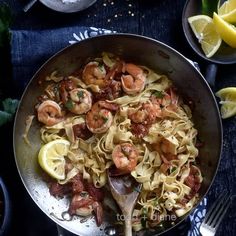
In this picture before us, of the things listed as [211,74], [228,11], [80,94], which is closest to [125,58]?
[80,94]

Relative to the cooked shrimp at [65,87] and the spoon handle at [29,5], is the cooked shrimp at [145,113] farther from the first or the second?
the spoon handle at [29,5]

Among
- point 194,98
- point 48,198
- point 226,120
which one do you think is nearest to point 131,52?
point 194,98

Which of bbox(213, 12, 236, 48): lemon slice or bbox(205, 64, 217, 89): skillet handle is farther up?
bbox(213, 12, 236, 48): lemon slice

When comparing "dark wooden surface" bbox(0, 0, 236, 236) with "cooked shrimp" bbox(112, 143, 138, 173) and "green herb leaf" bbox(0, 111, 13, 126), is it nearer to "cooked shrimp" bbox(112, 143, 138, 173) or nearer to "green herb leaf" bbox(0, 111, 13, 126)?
"green herb leaf" bbox(0, 111, 13, 126)

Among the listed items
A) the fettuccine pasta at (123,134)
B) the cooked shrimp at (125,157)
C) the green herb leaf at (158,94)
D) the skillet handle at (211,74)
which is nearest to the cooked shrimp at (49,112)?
the fettuccine pasta at (123,134)

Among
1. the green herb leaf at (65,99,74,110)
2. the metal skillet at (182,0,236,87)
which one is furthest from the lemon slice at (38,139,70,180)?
the metal skillet at (182,0,236,87)

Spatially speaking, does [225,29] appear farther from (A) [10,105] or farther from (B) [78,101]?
(A) [10,105]

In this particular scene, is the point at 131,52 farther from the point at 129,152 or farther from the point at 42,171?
the point at 42,171
